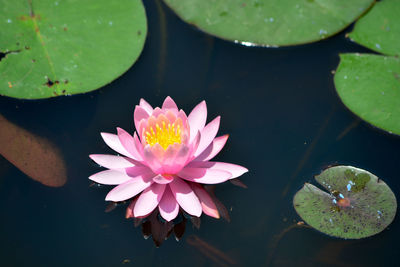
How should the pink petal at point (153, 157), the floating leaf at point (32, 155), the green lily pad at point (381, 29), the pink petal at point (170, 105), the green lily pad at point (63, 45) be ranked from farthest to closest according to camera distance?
the green lily pad at point (381, 29) < the green lily pad at point (63, 45) < the floating leaf at point (32, 155) < the pink petal at point (170, 105) < the pink petal at point (153, 157)

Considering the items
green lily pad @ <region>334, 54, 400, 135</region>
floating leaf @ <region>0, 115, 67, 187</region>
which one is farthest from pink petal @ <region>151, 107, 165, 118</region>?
green lily pad @ <region>334, 54, 400, 135</region>

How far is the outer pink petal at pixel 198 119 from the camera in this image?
9.32 ft

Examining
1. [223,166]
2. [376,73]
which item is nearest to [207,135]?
[223,166]

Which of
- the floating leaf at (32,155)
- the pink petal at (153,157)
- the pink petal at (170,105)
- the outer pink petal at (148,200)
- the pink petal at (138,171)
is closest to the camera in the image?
the pink petal at (153,157)

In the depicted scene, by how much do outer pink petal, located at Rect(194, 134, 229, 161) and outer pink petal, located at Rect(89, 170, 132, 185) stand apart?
0.51m

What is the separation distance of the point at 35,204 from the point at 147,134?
37.5 inches

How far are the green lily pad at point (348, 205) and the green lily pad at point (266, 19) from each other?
1341 mm

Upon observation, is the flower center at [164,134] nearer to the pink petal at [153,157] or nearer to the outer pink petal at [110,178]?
the pink petal at [153,157]

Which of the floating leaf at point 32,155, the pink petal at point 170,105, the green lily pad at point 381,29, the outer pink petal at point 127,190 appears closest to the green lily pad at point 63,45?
the floating leaf at point 32,155

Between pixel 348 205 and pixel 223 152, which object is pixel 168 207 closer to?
pixel 223 152

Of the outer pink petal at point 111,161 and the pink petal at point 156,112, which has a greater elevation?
the pink petal at point 156,112

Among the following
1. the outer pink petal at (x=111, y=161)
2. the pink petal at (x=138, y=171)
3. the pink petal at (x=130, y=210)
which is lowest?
the pink petal at (x=130, y=210)

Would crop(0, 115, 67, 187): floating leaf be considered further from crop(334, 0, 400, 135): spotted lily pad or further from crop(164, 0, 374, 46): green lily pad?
crop(334, 0, 400, 135): spotted lily pad

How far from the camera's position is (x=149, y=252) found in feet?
8.64
